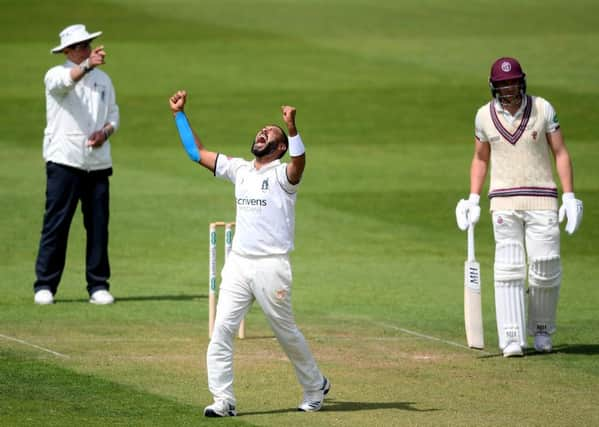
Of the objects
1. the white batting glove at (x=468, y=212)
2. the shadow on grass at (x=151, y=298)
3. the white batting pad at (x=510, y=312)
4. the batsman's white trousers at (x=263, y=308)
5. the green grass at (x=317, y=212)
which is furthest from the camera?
the shadow on grass at (x=151, y=298)

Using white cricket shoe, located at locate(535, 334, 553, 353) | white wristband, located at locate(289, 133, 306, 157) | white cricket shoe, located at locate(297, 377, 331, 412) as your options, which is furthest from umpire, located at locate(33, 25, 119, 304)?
white wristband, located at locate(289, 133, 306, 157)

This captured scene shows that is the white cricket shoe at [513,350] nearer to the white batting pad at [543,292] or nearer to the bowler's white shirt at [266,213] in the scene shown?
the white batting pad at [543,292]

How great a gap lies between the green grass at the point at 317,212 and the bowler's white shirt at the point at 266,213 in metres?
1.03

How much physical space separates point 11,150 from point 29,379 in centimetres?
1478

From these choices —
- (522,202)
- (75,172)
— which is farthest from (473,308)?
(75,172)

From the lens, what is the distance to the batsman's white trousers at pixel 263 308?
9.01 metres

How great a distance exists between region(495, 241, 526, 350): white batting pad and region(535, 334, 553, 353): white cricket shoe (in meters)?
0.11

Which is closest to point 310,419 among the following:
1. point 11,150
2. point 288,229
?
point 288,229

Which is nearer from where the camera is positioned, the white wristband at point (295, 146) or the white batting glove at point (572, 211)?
the white wristband at point (295, 146)

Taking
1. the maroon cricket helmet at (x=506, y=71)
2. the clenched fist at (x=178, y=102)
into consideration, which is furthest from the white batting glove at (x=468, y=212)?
the clenched fist at (x=178, y=102)

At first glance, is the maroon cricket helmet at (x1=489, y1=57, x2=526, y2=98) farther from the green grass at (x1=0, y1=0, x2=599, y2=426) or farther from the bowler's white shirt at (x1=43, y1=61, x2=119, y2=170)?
the bowler's white shirt at (x1=43, y1=61, x2=119, y2=170)

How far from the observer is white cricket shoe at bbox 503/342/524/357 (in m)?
11.1

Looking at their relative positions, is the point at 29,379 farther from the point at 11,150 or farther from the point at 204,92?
the point at 204,92

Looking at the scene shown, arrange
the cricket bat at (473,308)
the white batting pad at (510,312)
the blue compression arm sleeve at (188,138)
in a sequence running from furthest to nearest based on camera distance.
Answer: the white batting pad at (510,312) → the cricket bat at (473,308) → the blue compression arm sleeve at (188,138)
